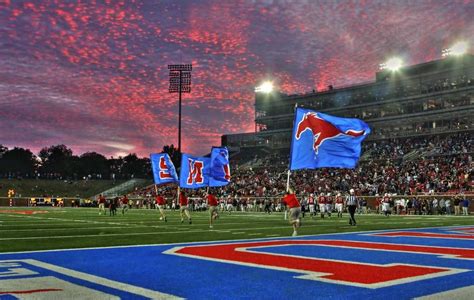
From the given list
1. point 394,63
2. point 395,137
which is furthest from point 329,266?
point 394,63

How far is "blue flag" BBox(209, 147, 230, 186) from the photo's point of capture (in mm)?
28916

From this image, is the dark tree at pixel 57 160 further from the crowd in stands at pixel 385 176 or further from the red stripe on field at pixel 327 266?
the red stripe on field at pixel 327 266

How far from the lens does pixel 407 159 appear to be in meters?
59.2

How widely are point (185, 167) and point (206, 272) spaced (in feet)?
71.6

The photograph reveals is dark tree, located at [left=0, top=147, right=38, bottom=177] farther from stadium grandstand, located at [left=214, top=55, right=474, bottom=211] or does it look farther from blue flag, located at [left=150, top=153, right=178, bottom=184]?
blue flag, located at [left=150, top=153, right=178, bottom=184]

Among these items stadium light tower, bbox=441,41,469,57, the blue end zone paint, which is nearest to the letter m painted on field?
the blue end zone paint

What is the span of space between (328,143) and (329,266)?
35.2 feet

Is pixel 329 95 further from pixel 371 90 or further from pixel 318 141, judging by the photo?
pixel 318 141

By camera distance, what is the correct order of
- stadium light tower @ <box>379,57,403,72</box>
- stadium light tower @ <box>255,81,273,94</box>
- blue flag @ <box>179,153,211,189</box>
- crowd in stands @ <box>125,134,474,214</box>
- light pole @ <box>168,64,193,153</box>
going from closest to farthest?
blue flag @ <box>179,153,211,189</box>, crowd in stands @ <box>125,134,474,214</box>, light pole @ <box>168,64,193,153</box>, stadium light tower @ <box>379,57,403,72</box>, stadium light tower @ <box>255,81,273,94</box>

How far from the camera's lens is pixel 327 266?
31.0 feet

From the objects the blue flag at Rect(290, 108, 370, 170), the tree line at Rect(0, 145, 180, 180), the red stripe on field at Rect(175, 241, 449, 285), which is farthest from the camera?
the tree line at Rect(0, 145, 180, 180)

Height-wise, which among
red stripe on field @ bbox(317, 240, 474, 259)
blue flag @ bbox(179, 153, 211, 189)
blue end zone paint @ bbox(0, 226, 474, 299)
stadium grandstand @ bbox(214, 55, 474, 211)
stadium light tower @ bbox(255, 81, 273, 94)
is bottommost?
blue end zone paint @ bbox(0, 226, 474, 299)

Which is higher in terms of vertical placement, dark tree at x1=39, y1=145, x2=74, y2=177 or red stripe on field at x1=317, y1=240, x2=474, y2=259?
dark tree at x1=39, y1=145, x2=74, y2=177

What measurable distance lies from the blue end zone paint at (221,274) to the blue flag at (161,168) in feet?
63.4
